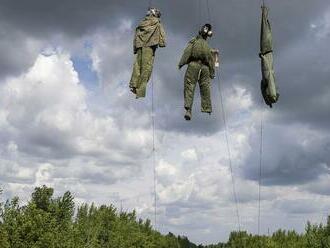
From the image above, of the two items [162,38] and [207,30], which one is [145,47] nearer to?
[162,38]

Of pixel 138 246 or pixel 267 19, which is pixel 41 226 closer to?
pixel 138 246

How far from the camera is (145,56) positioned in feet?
50.5

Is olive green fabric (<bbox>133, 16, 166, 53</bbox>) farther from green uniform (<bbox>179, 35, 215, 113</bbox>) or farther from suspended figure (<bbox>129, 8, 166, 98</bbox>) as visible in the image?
green uniform (<bbox>179, 35, 215, 113</bbox>)

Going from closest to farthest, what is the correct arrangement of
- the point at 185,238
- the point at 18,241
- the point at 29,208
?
the point at 18,241, the point at 29,208, the point at 185,238

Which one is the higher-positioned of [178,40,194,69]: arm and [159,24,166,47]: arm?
[159,24,166,47]: arm

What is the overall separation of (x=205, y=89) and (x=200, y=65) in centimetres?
66

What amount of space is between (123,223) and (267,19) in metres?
93.5

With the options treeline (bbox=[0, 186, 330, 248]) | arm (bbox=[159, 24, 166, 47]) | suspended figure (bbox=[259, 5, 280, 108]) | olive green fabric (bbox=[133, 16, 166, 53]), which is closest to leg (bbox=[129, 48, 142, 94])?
olive green fabric (bbox=[133, 16, 166, 53])

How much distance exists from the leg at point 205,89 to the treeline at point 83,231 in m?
22.4

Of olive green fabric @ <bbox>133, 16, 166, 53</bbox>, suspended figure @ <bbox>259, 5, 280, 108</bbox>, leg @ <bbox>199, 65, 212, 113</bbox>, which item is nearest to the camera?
olive green fabric @ <bbox>133, 16, 166, 53</bbox>

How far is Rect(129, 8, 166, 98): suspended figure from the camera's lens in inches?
602

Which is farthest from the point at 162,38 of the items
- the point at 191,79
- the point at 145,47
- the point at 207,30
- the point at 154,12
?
the point at 191,79

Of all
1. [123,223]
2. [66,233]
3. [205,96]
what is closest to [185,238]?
[123,223]

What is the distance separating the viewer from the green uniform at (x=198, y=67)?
51.2 ft
